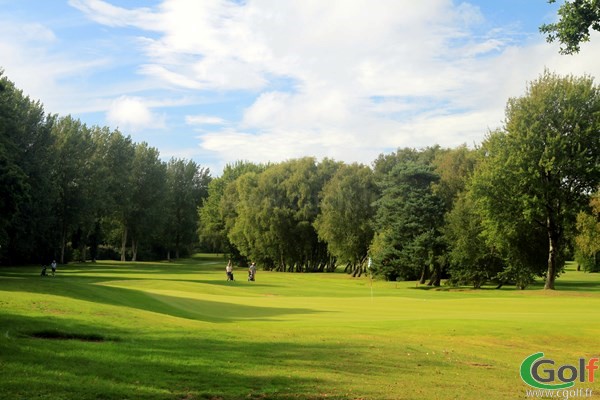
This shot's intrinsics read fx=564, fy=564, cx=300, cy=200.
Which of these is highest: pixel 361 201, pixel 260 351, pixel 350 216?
pixel 361 201

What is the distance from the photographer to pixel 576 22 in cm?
2053

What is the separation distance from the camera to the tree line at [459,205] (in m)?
48.7

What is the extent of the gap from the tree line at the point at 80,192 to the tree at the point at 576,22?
124ft

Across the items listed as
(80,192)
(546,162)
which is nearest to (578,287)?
(546,162)

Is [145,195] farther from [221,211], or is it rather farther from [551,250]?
[551,250]

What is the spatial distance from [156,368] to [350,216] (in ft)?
231

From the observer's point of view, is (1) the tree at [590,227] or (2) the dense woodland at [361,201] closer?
(2) the dense woodland at [361,201]

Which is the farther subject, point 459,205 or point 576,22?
point 459,205

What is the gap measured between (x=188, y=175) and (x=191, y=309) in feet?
365

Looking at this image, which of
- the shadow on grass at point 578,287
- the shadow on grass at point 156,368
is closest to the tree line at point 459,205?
the shadow on grass at point 578,287

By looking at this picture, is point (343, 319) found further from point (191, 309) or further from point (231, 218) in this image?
point (231, 218)

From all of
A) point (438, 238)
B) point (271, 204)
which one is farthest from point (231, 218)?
point (438, 238)

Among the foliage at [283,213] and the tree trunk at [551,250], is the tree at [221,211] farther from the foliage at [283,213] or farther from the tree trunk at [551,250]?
the tree trunk at [551,250]

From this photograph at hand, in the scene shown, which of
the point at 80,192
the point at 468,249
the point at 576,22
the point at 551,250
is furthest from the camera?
the point at 80,192
